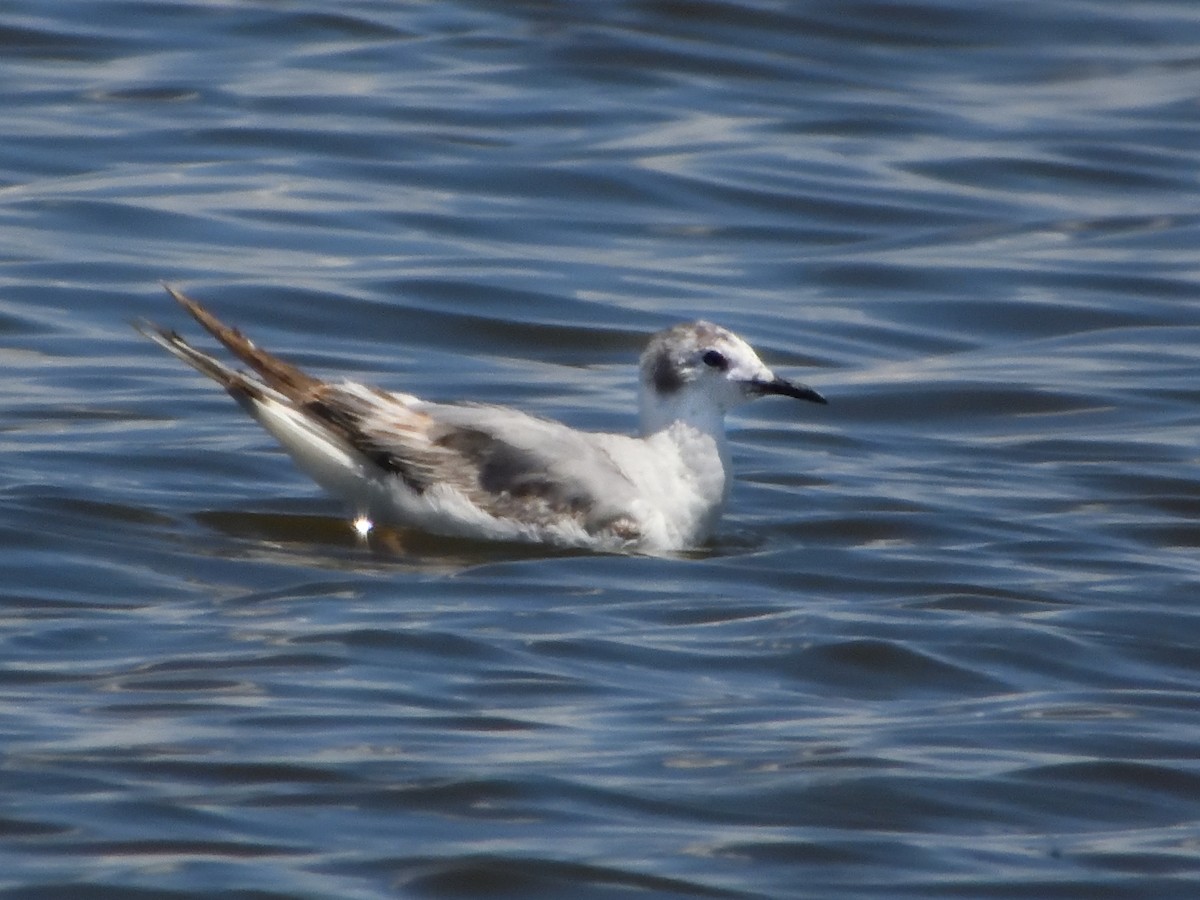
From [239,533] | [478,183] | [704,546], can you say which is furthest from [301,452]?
[478,183]

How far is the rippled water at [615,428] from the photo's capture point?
6984mm

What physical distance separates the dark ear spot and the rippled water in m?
0.61

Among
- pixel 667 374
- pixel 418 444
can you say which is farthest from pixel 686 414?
pixel 418 444

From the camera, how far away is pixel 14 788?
688cm

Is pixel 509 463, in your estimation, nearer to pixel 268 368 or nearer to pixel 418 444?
pixel 418 444

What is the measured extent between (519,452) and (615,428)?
7.69ft

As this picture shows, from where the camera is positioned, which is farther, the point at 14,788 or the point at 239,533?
the point at 239,533

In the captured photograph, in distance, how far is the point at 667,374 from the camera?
414 inches

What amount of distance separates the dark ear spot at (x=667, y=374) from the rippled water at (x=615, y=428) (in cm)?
61

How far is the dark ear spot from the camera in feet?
34.5

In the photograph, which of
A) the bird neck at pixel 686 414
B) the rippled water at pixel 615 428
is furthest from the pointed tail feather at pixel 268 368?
the bird neck at pixel 686 414

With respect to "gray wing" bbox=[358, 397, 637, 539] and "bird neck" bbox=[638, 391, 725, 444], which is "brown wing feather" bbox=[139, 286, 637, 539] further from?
"bird neck" bbox=[638, 391, 725, 444]

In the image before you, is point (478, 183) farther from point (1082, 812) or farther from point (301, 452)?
point (1082, 812)

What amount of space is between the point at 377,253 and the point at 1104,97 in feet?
24.8
